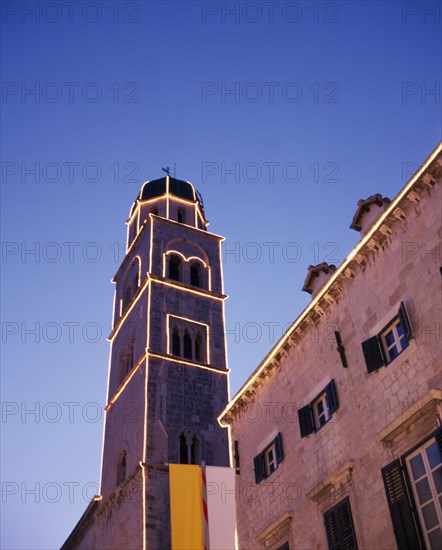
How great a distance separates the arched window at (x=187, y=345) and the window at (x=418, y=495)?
22.3 m

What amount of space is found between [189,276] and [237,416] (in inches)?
715

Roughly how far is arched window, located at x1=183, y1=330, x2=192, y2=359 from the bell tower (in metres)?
0.06

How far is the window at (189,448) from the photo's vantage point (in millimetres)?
31031

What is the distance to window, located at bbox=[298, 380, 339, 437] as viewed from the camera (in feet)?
54.3

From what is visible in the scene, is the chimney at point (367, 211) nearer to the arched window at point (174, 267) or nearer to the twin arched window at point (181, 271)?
the twin arched window at point (181, 271)

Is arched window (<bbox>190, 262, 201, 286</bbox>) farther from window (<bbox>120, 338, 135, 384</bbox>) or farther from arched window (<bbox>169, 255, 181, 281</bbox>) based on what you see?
window (<bbox>120, 338, 135, 384</bbox>)

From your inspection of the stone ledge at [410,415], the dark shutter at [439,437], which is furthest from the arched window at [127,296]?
the dark shutter at [439,437]

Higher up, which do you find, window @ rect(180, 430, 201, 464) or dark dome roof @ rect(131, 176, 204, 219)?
dark dome roof @ rect(131, 176, 204, 219)

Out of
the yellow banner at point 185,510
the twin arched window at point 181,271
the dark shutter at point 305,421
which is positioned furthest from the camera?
the twin arched window at point 181,271

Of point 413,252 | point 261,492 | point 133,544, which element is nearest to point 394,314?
point 413,252

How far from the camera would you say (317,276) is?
20734 mm

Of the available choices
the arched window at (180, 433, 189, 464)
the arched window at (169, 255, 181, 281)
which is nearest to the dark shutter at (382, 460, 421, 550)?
the arched window at (180, 433, 189, 464)

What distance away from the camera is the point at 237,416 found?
71.1ft

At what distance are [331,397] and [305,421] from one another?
123 centimetres
